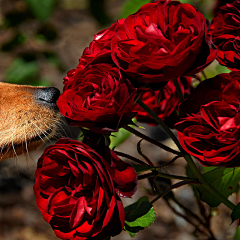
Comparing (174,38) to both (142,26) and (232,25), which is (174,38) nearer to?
(142,26)

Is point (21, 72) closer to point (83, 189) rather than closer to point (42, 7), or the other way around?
point (42, 7)

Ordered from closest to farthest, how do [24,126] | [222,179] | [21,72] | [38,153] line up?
[222,179], [24,126], [21,72], [38,153]

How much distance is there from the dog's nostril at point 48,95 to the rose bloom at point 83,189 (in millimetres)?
666

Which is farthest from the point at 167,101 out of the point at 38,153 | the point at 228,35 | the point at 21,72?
the point at 38,153

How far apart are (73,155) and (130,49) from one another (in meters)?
0.17

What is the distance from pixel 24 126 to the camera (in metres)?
1.07

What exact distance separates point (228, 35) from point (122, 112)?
253mm

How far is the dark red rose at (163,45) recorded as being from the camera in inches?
17.6

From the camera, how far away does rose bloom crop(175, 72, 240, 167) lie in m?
0.46

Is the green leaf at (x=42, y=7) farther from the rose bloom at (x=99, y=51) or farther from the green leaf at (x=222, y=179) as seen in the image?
the green leaf at (x=222, y=179)

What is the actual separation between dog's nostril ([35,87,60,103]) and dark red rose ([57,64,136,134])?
25.9 inches

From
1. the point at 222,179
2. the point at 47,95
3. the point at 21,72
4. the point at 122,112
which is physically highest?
the point at 122,112

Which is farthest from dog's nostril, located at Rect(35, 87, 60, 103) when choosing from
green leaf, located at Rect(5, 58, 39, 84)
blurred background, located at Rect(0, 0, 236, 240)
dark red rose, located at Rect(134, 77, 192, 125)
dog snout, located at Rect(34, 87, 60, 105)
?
dark red rose, located at Rect(134, 77, 192, 125)

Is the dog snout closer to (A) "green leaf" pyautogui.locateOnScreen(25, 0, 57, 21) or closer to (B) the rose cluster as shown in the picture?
(A) "green leaf" pyautogui.locateOnScreen(25, 0, 57, 21)
